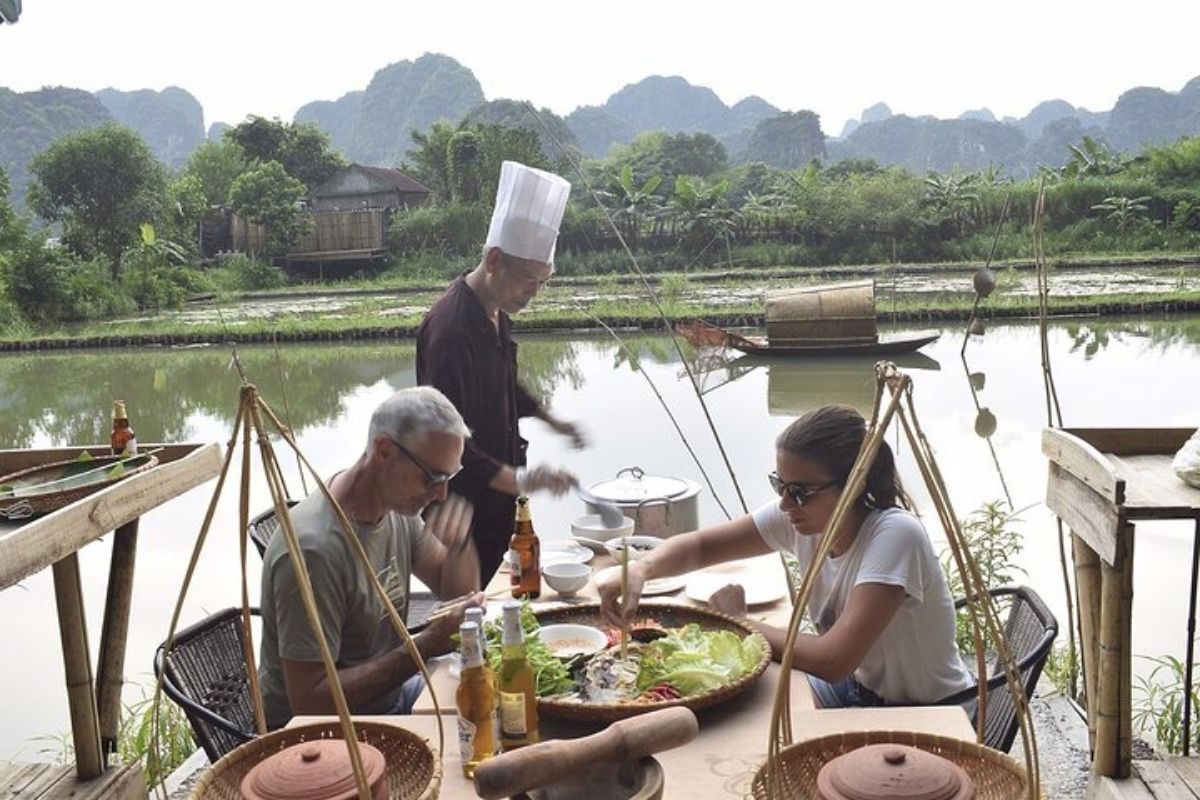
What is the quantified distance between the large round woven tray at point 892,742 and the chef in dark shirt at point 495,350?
172cm

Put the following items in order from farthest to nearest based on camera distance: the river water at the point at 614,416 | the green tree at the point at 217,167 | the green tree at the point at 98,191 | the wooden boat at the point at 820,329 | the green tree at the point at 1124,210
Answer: the green tree at the point at 217,167, the green tree at the point at 98,191, the green tree at the point at 1124,210, the wooden boat at the point at 820,329, the river water at the point at 614,416

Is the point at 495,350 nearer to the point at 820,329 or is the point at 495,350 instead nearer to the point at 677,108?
the point at 820,329

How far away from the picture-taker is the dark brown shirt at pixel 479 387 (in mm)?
2865

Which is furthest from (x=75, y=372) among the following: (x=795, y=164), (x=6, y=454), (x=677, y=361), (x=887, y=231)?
(x=795, y=164)

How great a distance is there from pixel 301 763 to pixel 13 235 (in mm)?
21315

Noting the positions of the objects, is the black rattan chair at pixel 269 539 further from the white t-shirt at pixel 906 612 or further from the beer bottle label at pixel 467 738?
the beer bottle label at pixel 467 738

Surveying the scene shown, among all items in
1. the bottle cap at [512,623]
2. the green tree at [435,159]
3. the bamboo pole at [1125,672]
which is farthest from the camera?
the green tree at [435,159]

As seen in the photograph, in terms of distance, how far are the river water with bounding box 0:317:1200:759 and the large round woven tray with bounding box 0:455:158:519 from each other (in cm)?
77

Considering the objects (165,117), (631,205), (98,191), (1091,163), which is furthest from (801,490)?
(165,117)

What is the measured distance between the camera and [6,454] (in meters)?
2.68

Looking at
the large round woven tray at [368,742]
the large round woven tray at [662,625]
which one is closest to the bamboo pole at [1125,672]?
the large round woven tray at [662,625]

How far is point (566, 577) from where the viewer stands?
2281mm

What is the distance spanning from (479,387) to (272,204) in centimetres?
2382

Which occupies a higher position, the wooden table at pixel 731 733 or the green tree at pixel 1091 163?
the green tree at pixel 1091 163
